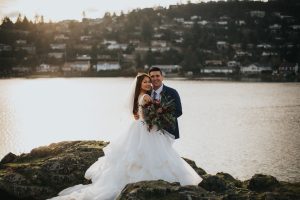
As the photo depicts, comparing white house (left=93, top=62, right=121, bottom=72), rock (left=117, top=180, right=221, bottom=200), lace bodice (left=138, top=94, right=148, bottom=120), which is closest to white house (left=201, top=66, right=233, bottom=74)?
white house (left=93, top=62, right=121, bottom=72)

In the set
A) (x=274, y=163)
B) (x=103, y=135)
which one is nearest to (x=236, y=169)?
(x=274, y=163)

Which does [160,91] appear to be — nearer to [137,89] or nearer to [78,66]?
[137,89]

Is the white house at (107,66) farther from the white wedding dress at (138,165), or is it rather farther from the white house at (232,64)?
the white wedding dress at (138,165)

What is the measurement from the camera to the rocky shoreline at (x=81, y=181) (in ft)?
28.5

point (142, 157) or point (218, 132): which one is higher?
point (142, 157)

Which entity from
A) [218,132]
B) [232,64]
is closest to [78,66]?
[232,64]

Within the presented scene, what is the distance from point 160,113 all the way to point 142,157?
3.42 ft

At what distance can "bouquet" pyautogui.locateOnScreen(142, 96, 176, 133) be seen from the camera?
955 cm

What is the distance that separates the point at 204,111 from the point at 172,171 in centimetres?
6668

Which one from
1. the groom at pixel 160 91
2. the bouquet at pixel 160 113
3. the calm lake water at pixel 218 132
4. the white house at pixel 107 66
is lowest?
the calm lake water at pixel 218 132

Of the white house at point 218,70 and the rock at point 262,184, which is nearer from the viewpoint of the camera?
the rock at point 262,184

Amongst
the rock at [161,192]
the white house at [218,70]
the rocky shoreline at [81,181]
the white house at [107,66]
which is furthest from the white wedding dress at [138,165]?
the white house at [107,66]

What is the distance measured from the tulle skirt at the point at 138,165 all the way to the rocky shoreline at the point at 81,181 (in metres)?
0.55

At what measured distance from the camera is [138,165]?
32.0 ft
